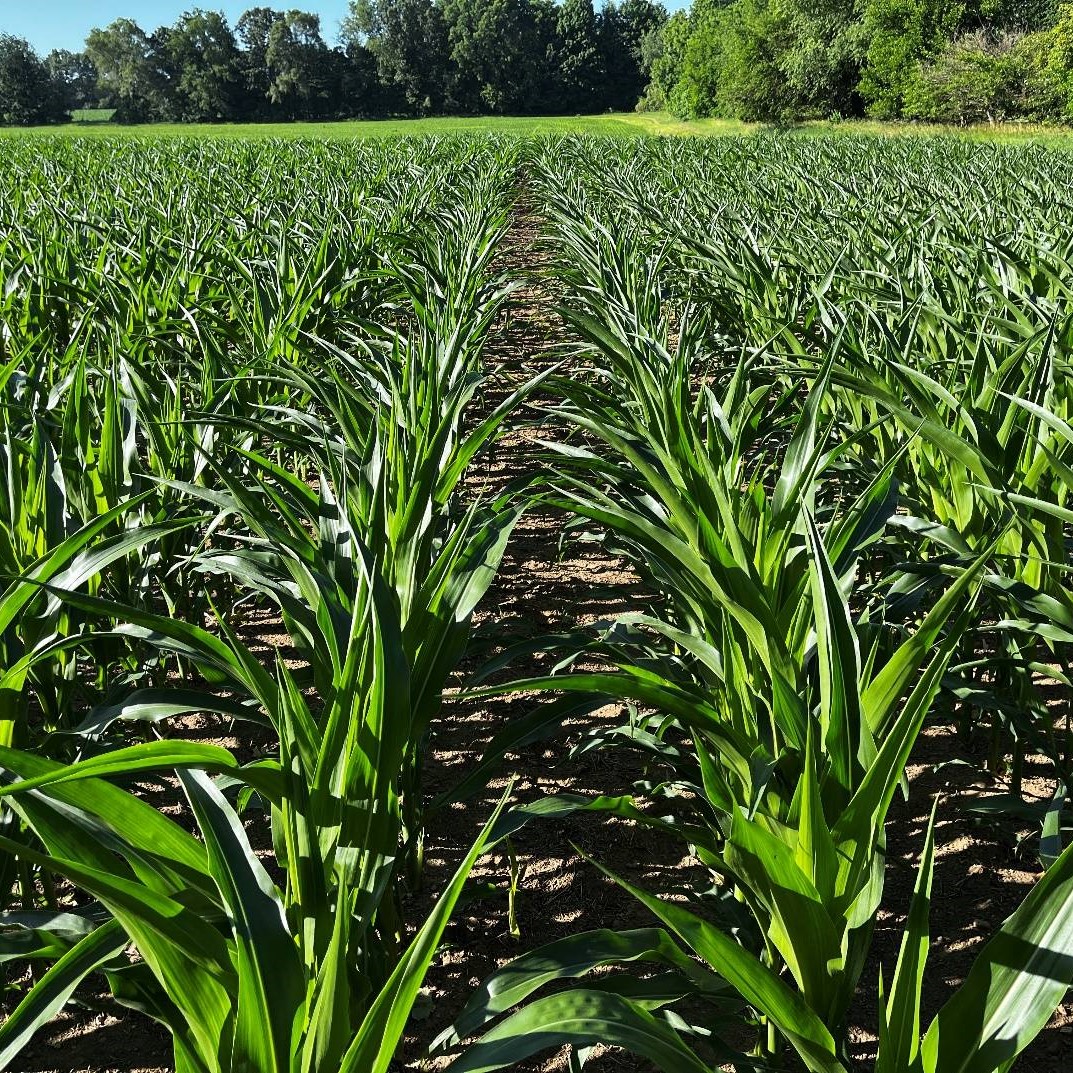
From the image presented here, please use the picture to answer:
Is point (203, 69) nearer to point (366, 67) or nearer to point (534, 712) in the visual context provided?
point (366, 67)

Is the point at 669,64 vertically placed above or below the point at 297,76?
below

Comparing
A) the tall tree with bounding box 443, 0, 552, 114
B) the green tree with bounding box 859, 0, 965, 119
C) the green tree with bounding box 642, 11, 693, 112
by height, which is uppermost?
the tall tree with bounding box 443, 0, 552, 114

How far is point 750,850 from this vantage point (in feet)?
3.14

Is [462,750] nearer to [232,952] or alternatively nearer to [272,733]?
[272,733]

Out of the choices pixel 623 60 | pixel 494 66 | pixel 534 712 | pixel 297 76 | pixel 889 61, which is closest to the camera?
pixel 534 712

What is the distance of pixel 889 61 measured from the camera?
1277 inches

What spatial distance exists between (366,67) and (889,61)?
45753mm

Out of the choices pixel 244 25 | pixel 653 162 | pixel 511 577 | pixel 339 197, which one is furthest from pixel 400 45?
pixel 511 577

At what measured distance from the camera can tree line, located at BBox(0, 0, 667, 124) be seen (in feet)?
207

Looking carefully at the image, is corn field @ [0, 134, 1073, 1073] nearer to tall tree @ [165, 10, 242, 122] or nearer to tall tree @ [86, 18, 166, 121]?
tall tree @ [165, 10, 242, 122]

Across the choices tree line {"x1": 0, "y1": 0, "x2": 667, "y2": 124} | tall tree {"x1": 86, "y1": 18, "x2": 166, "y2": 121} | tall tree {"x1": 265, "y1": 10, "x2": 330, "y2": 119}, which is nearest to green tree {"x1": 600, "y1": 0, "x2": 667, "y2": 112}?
tree line {"x1": 0, "y1": 0, "x2": 667, "y2": 124}

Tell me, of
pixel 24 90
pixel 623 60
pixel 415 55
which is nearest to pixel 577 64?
pixel 623 60

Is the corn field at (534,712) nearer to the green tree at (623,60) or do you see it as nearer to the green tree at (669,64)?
the green tree at (669,64)

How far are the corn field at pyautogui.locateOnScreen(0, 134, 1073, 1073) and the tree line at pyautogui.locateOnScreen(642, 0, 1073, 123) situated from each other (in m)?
27.9
